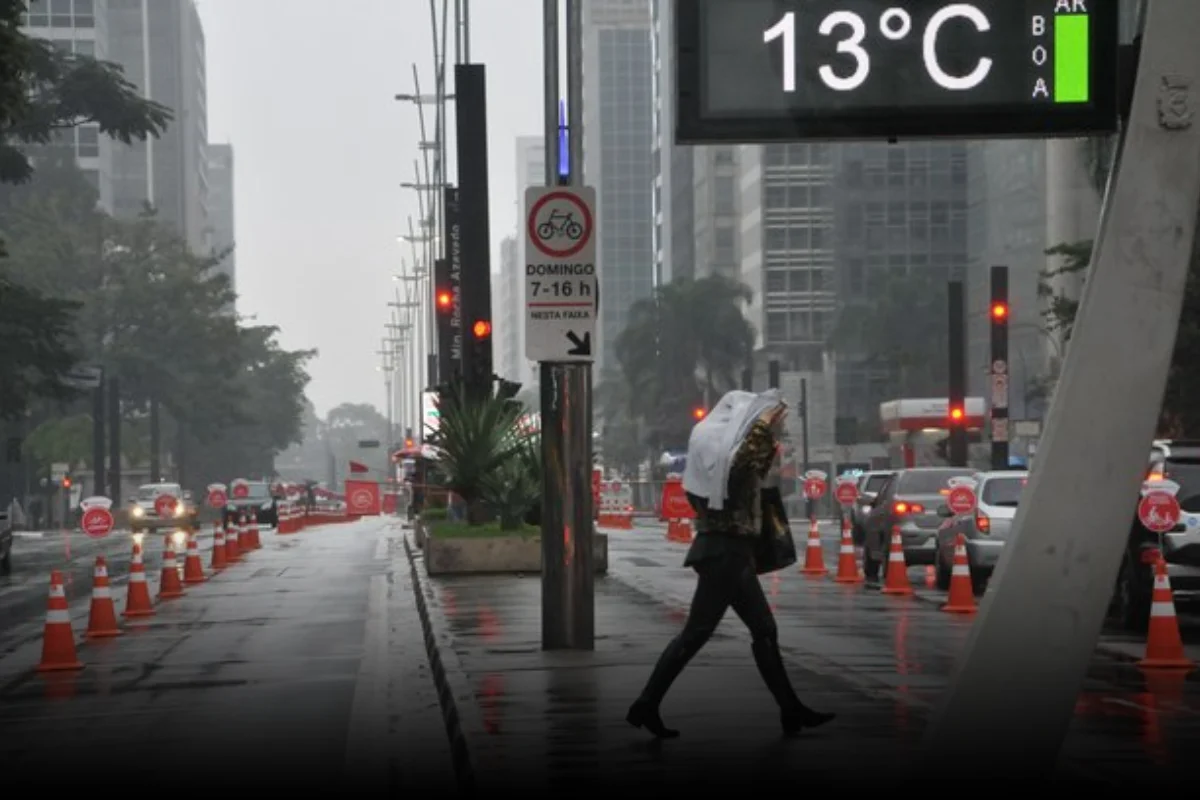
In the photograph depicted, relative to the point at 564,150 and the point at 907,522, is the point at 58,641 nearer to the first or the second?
the point at 564,150

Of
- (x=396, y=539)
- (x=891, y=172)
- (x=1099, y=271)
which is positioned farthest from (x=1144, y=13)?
(x=891, y=172)

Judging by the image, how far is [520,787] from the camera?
1106cm

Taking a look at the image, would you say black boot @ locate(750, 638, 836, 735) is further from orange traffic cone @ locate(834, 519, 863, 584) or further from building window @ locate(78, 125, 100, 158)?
building window @ locate(78, 125, 100, 158)

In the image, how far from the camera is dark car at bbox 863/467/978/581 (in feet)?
115

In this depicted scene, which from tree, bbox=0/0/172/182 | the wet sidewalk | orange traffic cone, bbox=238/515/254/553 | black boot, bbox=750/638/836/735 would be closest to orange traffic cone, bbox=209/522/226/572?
orange traffic cone, bbox=238/515/254/553

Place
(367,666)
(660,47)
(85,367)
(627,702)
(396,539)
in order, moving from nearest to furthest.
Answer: (627,702) < (367,666) < (396,539) < (85,367) < (660,47)

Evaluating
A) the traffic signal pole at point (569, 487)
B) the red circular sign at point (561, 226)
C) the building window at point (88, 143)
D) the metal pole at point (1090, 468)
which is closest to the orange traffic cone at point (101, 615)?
the traffic signal pole at point (569, 487)

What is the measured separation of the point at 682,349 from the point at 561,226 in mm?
122007

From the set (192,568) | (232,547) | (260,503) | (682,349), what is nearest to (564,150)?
(192,568)

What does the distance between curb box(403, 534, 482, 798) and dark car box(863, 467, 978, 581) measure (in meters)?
11.3

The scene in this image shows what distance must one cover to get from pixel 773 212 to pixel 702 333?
7.47 meters

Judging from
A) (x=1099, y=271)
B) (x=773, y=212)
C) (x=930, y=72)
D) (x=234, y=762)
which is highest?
(x=773, y=212)

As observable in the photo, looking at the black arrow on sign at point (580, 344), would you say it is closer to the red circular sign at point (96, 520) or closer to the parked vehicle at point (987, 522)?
the parked vehicle at point (987, 522)

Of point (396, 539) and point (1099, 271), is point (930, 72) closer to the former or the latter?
point (1099, 271)
